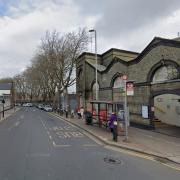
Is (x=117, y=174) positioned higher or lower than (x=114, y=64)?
lower

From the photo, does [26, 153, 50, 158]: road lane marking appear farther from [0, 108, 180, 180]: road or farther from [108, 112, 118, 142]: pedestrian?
[108, 112, 118, 142]: pedestrian

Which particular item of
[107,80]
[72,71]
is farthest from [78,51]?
[107,80]

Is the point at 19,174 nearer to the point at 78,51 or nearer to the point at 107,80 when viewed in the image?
the point at 107,80

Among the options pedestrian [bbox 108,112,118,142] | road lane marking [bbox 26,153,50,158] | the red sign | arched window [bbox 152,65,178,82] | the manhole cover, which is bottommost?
the manhole cover

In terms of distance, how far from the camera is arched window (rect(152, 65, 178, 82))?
18453mm

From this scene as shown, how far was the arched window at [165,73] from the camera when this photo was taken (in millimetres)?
18453

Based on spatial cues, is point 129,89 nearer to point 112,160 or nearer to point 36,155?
point 112,160

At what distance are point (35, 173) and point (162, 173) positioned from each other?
4.06 meters

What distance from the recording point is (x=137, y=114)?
23250mm

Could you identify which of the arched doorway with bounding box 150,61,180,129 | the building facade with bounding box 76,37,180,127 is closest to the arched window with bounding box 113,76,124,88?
the building facade with bounding box 76,37,180,127

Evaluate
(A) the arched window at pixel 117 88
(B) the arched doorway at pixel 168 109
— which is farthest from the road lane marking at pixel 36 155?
(A) the arched window at pixel 117 88

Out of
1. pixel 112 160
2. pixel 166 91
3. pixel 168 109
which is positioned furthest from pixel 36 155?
pixel 168 109

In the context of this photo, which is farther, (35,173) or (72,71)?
(72,71)

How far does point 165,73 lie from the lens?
19516 mm
